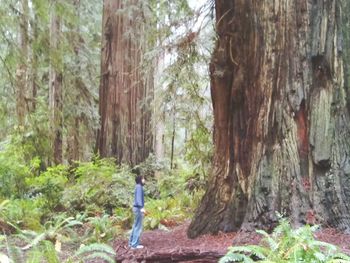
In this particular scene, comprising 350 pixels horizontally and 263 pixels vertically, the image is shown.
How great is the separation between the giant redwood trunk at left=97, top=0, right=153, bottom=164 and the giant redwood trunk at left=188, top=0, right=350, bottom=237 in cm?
723

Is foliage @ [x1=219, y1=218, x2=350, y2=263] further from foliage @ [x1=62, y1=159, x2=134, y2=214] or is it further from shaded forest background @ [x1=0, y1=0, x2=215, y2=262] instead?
foliage @ [x1=62, y1=159, x2=134, y2=214]

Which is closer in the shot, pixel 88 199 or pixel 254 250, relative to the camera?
pixel 254 250

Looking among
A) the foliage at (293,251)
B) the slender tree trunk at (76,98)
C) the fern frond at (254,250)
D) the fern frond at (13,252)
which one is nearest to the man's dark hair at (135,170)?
the slender tree trunk at (76,98)

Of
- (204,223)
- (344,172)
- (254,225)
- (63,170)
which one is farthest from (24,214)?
(344,172)

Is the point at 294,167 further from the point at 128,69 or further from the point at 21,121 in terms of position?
the point at 128,69

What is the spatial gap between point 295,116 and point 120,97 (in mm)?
8199

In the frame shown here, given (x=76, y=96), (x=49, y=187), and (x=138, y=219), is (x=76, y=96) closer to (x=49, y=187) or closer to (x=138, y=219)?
(x=49, y=187)

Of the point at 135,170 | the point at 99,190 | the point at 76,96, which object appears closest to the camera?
the point at 99,190

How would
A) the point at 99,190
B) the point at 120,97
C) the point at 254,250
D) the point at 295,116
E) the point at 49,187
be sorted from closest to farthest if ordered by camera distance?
the point at 254,250
the point at 295,116
the point at 49,187
the point at 99,190
the point at 120,97

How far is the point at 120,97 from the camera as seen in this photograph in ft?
45.1

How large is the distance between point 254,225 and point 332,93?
69.1 inches

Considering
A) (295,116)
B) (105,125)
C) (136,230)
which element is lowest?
(136,230)

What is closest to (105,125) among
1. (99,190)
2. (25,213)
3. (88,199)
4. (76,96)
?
(99,190)

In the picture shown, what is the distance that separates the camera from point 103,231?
8.57 metres
